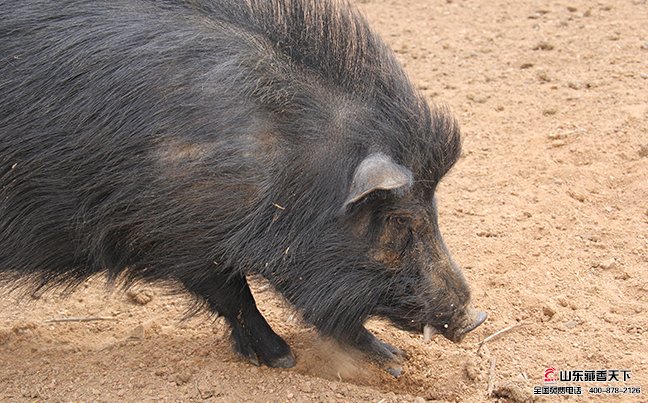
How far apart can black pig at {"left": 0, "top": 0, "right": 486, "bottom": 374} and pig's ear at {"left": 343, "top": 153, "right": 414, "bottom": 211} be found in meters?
0.01

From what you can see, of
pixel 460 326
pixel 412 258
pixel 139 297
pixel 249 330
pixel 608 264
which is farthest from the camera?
pixel 139 297

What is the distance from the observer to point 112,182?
4172 mm

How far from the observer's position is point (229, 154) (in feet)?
13.4

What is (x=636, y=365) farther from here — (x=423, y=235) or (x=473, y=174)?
(x=473, y=174)

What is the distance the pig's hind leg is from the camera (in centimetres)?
480

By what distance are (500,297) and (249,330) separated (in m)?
1.61

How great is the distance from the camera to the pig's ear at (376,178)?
4020mm

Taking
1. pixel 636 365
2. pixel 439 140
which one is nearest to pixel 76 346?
pixel 439 140

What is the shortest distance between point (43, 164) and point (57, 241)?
463mm

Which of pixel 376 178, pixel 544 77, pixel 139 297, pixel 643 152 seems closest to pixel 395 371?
pixel 376 178

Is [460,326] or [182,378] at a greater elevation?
[460,326]

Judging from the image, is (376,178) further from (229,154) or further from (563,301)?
(563,301)

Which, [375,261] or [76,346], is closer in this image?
[375,261]

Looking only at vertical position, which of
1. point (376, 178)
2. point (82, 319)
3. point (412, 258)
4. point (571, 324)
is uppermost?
point (376, 178)
